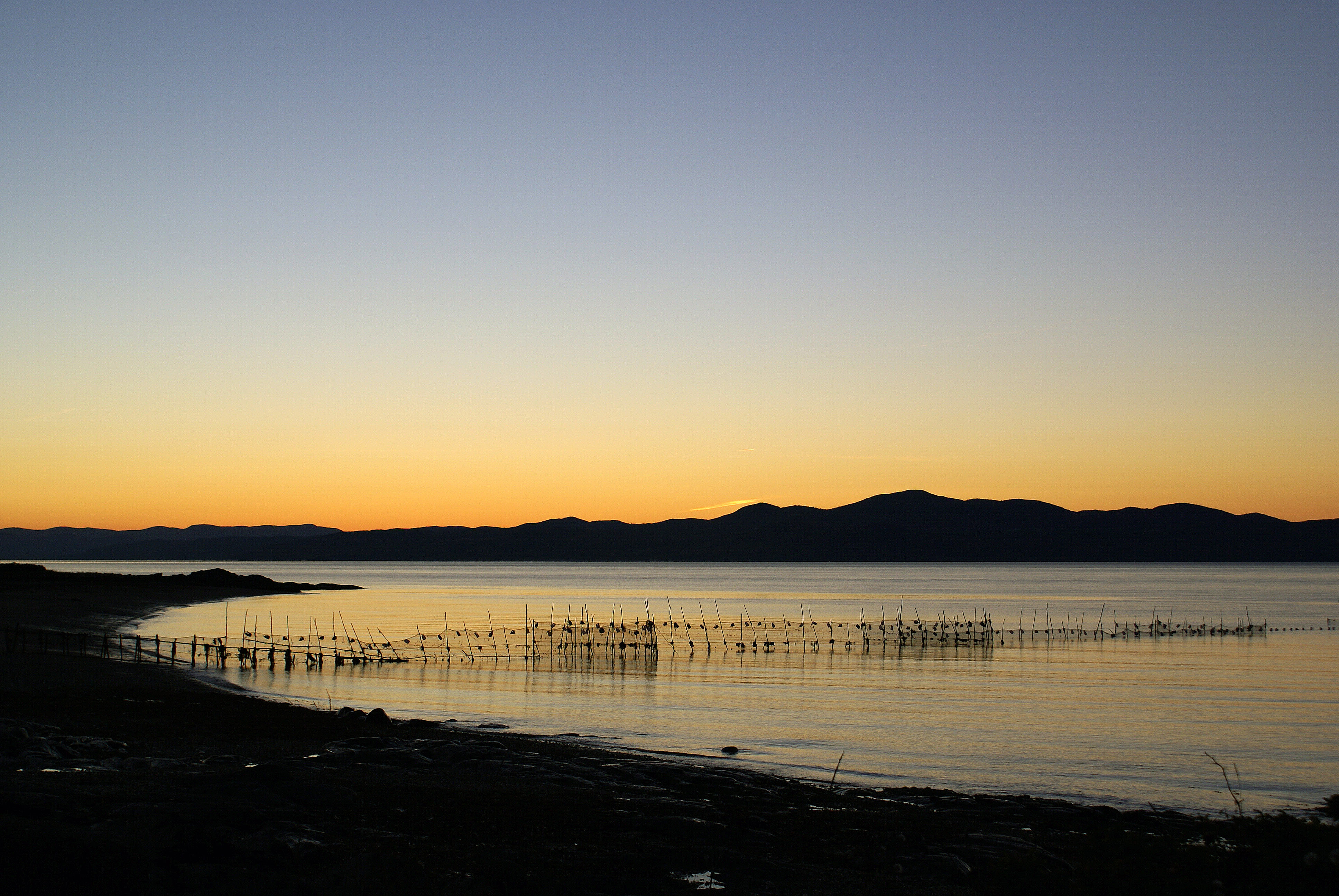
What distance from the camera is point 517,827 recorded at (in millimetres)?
13992

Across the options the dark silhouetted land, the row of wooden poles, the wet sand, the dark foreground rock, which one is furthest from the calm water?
the dark silhouetted land

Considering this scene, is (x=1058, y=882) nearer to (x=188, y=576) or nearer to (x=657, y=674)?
(x=657, y=674)

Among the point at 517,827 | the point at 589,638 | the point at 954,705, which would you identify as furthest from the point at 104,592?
the point at 517,827

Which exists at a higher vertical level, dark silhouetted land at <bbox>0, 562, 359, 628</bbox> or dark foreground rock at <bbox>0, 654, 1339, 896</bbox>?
dark foreground rock at <bbox>0, 654, 1339, 896</bbox>

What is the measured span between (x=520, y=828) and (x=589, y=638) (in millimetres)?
50655

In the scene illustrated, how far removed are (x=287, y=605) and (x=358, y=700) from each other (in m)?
76.3

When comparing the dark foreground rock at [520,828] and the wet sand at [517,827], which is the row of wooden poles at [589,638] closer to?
the wet sand at [517,827]

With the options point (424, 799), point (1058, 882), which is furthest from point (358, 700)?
point (1058, 882)

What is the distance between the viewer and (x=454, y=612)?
9081 cm

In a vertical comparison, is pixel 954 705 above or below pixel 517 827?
below

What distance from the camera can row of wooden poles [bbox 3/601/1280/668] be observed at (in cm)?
4638

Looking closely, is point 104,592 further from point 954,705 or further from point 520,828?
point 520,828

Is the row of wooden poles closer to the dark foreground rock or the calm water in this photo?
the calm water

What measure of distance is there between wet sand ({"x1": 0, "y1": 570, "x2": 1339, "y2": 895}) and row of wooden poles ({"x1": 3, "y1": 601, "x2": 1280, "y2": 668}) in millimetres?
24861
